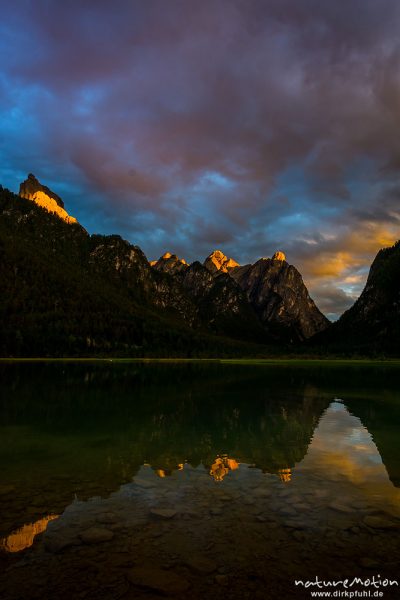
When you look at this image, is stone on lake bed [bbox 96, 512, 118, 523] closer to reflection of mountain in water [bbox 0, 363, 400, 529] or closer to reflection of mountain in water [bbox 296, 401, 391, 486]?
reflection of mountain in water [bbox 0, 363, 400, 529]

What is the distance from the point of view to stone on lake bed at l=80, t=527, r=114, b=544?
11.8 metres

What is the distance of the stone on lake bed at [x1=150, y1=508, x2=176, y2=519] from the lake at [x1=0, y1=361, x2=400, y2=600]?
0.07 metres

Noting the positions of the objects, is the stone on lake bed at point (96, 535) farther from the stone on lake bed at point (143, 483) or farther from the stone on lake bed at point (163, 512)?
the stone on lake bed at point (143, 483)

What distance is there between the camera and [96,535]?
12148mm

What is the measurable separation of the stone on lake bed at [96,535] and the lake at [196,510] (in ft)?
0.17

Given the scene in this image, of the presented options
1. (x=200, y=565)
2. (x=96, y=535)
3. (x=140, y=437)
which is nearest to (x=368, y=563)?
(x=200, y=565)

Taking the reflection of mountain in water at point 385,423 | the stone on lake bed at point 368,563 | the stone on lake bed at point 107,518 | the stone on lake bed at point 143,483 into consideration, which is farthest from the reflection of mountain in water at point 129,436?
the stone on lake bed at point 368,563

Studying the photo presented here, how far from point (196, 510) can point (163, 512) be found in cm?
117

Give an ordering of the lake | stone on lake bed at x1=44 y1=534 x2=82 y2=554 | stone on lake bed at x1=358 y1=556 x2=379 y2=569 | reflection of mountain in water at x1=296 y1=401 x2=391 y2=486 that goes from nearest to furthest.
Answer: the lake, stone on lake bed at x1=358 y1=556 x2=379 y2=569, stone on lake bed at x1=44 y1=534 x2=82 y2=554, reflection of mountain in water at x1=296 y1=401 x2=391 y2=486

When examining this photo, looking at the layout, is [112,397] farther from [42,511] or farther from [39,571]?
[39,571]

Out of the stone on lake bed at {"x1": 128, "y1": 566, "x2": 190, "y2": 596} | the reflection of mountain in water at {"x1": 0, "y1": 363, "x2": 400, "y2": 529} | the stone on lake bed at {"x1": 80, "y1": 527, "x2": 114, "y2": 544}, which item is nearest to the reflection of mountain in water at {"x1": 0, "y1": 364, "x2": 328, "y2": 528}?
the reflection of mountain in water at {"x1": 0, "y1": 363, "x2": 400, "y2": 529}

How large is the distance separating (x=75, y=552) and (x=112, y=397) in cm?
4256

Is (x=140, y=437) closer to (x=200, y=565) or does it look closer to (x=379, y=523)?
(x=379, y=523)

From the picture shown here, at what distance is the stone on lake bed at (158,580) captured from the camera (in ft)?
30.6
